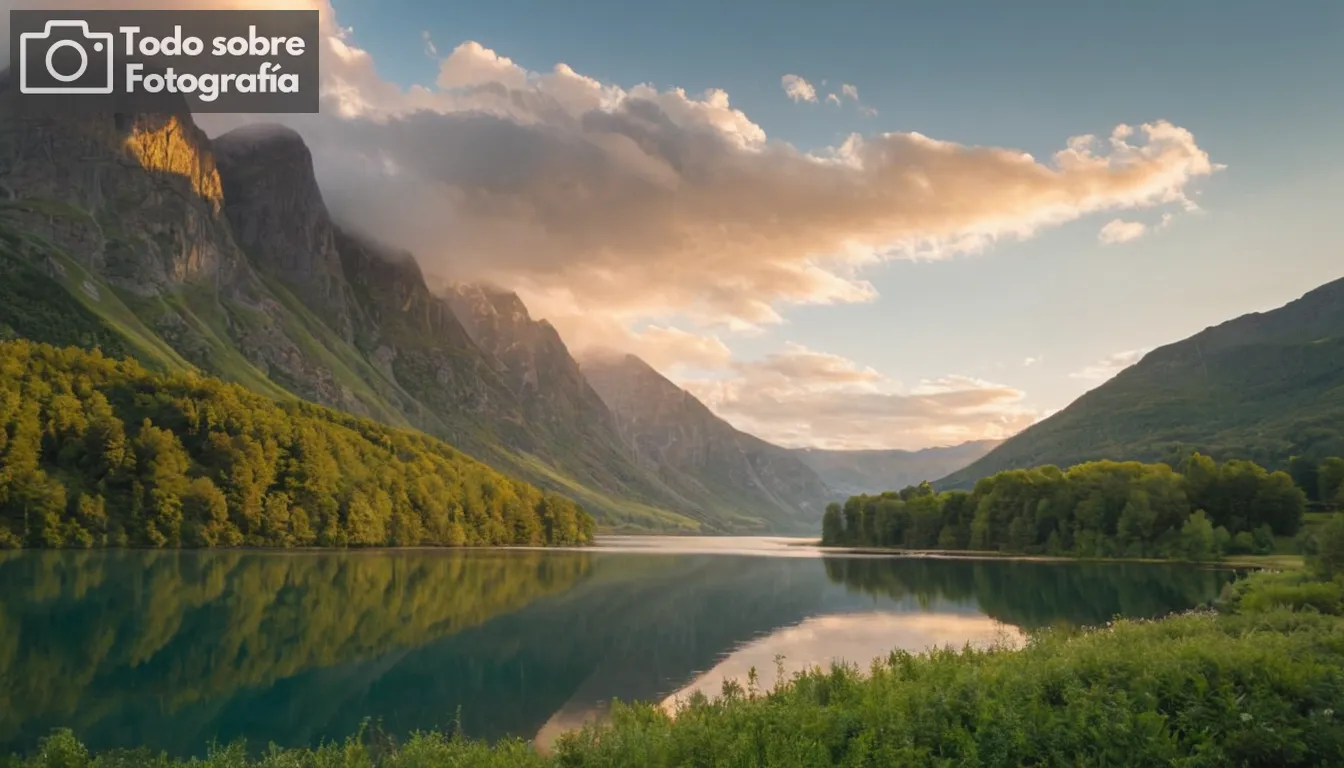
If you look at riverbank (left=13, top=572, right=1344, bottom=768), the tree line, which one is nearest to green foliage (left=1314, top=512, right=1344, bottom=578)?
riverbank (left=13, top=572, right=1344, bottom=768)

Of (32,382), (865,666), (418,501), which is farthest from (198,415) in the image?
(865,666)

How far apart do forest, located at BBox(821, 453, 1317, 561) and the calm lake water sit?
3641cm

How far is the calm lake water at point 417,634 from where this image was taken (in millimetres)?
33312

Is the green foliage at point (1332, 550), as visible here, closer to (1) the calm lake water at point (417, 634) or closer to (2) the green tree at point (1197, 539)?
(1) the calm lake water at point (417, 634)

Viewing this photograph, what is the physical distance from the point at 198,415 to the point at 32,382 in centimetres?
2460

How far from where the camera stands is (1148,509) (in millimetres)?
144500

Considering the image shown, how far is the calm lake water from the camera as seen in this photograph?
109 ft

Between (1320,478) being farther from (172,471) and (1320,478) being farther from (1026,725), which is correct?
(172,471)

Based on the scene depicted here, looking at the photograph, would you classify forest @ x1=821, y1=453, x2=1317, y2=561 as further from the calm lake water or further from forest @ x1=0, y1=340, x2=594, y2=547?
forest @ x1=0, y1=340, x2=594, y2=547

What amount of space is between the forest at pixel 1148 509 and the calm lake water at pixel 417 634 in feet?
119

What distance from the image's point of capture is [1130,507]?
14562 centimetres

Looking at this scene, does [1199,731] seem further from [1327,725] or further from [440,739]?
[440,739]

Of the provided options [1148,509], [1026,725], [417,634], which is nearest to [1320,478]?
[1148,509]

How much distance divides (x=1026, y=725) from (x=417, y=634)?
4372 cm
